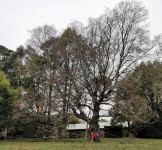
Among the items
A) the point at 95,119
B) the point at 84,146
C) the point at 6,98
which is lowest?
the point at 84,146

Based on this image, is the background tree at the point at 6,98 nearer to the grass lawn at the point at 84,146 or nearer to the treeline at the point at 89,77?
the treeline at the point at 89,77

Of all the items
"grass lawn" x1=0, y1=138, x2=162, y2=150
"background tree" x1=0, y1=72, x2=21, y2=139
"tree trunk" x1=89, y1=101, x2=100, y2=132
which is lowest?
"grass lawn" x1=0, y1=138, x2=162, y2=150

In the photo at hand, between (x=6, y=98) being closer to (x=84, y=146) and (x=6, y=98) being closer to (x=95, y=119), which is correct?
(x=95, y=119)

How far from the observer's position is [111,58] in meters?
46.5

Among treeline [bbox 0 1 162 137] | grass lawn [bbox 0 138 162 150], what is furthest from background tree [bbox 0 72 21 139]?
grass lawn [bbox 0 138 162 150]

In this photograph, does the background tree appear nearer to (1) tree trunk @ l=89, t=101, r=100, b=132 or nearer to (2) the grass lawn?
(1) tree trunk @ l=89, t=101, r=100, b=132

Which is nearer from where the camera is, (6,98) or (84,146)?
(84,146)

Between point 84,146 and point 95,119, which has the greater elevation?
point 95,119

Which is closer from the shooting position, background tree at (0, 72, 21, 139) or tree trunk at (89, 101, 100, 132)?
tree trunk at (89, 101, 100, 132)

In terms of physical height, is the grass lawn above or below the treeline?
below

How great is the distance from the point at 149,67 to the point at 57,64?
11.5 meters

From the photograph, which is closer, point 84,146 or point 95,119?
point 84,146

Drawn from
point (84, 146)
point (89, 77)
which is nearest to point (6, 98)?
point (89, 77)

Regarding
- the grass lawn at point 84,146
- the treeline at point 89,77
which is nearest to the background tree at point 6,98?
the treeline at point 89,77
